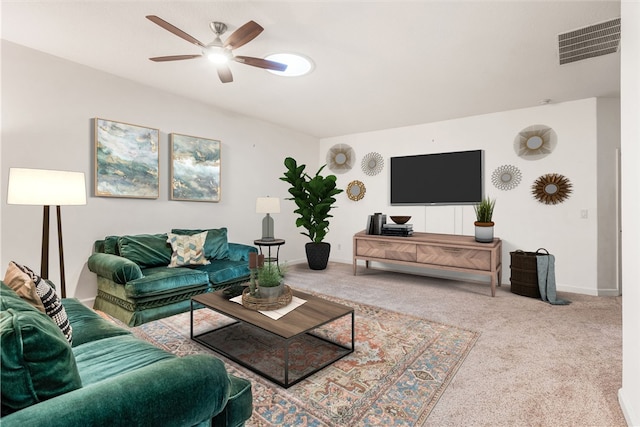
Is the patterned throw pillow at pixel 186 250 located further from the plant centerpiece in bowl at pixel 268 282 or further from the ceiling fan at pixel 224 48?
the ceiling fan at pixel 224 48

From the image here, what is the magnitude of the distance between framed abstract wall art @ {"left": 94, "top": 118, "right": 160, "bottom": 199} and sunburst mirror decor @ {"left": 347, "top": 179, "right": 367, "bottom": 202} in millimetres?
3307

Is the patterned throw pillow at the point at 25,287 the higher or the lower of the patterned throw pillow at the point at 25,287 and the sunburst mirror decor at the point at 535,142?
the lower

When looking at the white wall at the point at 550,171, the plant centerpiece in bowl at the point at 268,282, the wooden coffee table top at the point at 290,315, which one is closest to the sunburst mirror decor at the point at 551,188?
the white wall at the point at 550,171

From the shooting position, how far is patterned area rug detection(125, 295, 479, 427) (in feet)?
5.01

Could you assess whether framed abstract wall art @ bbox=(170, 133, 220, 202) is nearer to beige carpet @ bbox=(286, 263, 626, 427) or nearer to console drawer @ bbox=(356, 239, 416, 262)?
beige carpet @ bbox=(286, 263, 626, 427)

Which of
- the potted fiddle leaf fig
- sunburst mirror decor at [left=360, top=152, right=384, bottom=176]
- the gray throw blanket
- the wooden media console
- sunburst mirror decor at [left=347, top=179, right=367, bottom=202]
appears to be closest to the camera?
the gray throw blanket

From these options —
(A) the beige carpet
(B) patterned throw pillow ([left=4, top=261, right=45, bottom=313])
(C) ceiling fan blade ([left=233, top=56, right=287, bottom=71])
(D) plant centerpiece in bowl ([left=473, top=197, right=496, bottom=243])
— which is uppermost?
(C) ceiling fan blade ([left=233, top=56, right=287, bottom=71])

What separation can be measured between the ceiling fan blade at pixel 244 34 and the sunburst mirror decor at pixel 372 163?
11.7 feet

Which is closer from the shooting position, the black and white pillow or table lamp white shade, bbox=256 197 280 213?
the black and white pillow

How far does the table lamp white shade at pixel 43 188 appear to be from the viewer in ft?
7.04

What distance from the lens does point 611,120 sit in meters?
3.67

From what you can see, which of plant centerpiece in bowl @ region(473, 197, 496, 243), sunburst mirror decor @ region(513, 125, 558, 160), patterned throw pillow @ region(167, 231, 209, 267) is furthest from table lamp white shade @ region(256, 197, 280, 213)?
sunburst mirror decor @ region(513, 125, 558, 160)
